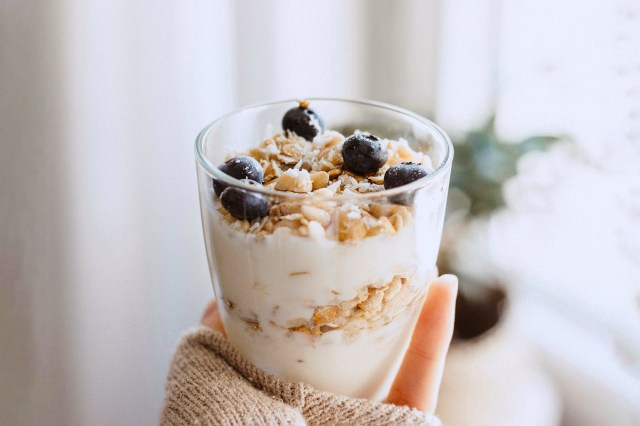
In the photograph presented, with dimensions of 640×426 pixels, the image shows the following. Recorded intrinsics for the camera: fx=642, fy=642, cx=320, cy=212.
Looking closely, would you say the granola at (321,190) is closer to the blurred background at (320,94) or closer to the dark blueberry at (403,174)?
the dark blueberry at (403,174)

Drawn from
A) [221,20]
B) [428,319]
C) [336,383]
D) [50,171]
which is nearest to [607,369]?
[428,319]

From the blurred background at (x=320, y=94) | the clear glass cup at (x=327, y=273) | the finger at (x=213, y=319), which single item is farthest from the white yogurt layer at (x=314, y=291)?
the blurred background at (x=320, y=94)

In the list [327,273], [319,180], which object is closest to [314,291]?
[327,273]

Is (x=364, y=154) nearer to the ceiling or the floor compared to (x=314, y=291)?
nearer to the ceiling

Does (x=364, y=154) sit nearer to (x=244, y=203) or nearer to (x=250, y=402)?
(x=244, y=203)

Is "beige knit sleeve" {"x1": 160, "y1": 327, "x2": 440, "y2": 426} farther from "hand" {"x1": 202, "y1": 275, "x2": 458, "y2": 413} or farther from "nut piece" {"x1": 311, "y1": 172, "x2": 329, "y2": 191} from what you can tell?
"nut piece" {"x1": 311, "y1": 172, "x2": 329, "y2": 191}

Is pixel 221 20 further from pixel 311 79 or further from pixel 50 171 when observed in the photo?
pixel 50 171
